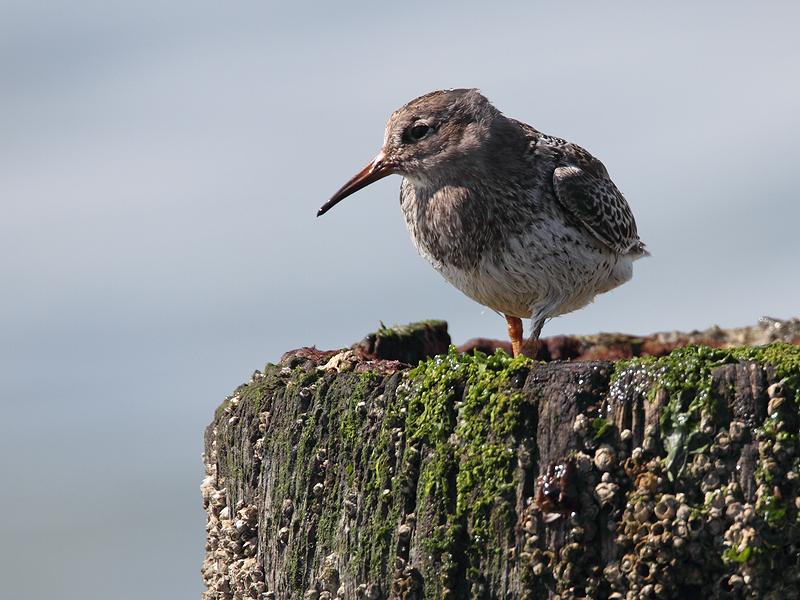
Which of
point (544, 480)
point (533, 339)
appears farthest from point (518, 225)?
point (544, 480)

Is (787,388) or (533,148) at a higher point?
(533,148)

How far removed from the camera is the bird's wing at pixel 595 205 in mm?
9227

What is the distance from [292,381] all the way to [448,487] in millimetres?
1646

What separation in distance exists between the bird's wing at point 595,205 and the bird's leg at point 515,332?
45.3 inches

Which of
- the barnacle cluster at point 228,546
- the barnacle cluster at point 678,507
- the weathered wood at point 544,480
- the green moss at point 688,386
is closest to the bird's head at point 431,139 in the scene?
the barnacle cluster at point 228,546

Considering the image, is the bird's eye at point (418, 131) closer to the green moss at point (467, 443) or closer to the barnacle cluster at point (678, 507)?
the green moss at point (467, 443)

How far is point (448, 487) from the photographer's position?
5648mm

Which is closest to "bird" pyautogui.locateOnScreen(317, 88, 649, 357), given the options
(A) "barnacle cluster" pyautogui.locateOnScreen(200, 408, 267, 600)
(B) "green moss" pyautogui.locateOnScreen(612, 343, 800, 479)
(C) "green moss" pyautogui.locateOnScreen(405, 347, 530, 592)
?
(A) "barnacle cluster" pyautogui.locateOnScreen(200, 408, 267, 600)

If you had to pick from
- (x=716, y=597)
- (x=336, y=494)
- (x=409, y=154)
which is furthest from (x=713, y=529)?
(x=409, y=154)

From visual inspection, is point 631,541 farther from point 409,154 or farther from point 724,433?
point 409,154

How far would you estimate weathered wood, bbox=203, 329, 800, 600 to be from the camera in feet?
16.0

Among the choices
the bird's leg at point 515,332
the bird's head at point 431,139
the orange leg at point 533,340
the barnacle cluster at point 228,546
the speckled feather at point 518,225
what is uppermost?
the bird's head at point 431,139

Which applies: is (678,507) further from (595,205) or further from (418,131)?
(418,131)

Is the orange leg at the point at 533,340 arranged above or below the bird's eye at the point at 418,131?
below
